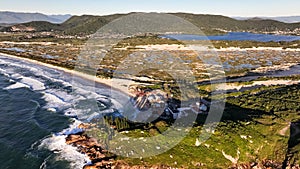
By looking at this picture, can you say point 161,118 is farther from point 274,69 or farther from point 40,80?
point 274,69

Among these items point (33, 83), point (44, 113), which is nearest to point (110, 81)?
point (33, 83)

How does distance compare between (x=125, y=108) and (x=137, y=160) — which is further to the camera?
(x=125, y=108)

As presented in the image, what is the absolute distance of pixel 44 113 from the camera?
1158 inches

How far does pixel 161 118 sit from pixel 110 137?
5.33 m

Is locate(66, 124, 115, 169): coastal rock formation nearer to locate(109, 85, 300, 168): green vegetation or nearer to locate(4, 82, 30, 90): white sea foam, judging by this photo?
locate(109, 85, 300, 168): green vegetation

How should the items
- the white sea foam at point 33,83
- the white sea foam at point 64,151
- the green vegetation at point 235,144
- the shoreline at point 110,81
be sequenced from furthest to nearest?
the white sea foam at point 33,83
the shoreline at point 110,81
the white sea foam at point 64,151
the green vegetation at point 235,144

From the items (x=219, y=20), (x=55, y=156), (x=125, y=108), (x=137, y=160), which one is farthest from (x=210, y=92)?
(x=219, y=20)

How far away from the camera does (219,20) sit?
194 meters

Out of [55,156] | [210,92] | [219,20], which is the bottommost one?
[55,156]

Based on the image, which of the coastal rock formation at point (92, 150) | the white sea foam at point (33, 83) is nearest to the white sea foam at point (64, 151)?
the coastal rock formation at point (92, 150)

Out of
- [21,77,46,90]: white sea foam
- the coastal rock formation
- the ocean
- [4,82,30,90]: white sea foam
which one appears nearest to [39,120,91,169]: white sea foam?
the ocean

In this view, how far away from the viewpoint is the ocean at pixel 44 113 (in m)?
20.4

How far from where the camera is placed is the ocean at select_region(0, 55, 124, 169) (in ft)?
67.0

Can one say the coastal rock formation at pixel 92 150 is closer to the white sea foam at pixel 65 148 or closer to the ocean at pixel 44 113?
the white sea foam at pixel 65 148
